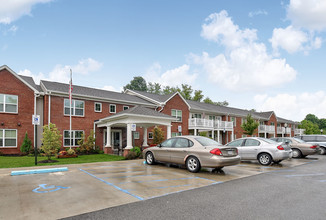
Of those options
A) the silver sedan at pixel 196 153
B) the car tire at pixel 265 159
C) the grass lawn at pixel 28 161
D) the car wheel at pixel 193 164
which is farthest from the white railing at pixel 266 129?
the car wheel at pixel 193 164

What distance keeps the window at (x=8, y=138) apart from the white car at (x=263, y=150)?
1679 cm

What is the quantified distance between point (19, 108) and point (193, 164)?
15792 millimetres

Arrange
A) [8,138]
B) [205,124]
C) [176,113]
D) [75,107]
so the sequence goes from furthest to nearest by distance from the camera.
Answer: [205,124] < [176,113] < [75,107] < [8,138]

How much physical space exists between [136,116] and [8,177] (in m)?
9.01

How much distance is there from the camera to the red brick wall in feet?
57.2

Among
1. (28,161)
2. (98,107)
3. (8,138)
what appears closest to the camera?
(28,161)

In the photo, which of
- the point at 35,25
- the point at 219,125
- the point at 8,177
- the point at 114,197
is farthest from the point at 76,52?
the point at 219,125

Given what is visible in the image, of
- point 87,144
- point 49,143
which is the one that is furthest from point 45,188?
point 87,144

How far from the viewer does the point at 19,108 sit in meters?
18.0

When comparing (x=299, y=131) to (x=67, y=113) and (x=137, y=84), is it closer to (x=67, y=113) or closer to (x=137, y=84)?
(x=137, y=84)

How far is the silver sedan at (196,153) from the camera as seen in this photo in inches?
347

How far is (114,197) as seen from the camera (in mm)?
5633

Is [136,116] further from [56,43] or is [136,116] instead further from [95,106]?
[56,43]

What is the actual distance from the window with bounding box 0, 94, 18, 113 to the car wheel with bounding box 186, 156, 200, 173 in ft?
51.2
